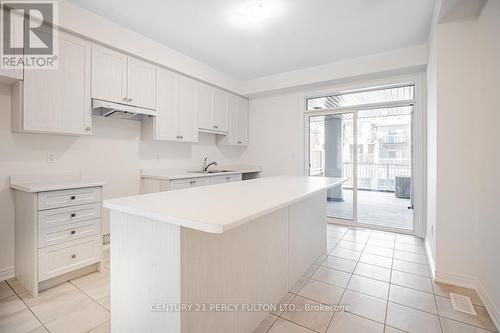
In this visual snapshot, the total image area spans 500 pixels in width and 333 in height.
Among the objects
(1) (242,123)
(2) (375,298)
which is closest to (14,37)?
(1) (242,123)

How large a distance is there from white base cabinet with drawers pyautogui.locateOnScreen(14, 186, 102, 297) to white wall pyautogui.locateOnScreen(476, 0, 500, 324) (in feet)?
10.8

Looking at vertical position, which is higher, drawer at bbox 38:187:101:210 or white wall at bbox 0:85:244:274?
white wall at bbox 0:85:244:274

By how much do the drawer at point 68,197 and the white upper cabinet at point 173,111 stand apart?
3.71ft

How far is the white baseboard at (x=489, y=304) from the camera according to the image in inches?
62.8

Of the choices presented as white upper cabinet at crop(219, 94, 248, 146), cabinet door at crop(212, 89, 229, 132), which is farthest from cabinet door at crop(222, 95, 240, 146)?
cabinet door at crop(212, 89, 229, 132)

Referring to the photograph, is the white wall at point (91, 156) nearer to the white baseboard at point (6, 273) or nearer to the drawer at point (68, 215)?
the white baseboard at point (6, 273)

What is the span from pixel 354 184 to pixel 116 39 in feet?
12.9

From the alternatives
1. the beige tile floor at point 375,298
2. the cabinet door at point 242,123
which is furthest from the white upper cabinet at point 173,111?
the beige tile floor at point 375,298

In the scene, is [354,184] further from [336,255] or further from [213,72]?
Result: [213,72]

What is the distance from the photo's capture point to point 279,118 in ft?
15.3

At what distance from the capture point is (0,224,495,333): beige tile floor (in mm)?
1601

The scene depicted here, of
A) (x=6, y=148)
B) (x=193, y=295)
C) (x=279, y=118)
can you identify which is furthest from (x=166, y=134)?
(x=193, y=295)

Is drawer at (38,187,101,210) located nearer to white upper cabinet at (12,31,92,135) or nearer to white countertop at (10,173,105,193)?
white countertop at (10,173,105,193)

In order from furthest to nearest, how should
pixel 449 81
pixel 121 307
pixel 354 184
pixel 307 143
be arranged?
1. pixel 307 143
2. pixel 354 184
3. pixel 449 81
4. pixel 121 307
